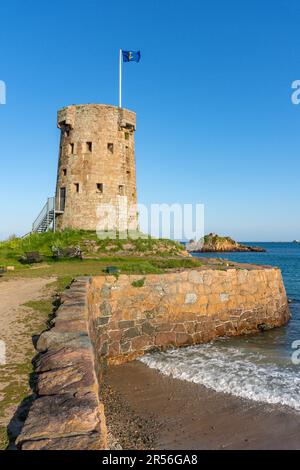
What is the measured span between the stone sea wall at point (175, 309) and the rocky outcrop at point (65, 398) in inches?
142

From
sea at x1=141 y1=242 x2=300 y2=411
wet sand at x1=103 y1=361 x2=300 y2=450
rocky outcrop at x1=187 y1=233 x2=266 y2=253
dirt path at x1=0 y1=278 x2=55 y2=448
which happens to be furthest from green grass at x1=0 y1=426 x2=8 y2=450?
rocky outcrop at x1=187 y1=233 x2=266 y2=253

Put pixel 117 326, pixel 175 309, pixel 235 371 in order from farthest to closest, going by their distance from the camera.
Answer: pixel 175 309, pixel 117 326, pixel 235 371

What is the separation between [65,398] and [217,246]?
117393 millimetres

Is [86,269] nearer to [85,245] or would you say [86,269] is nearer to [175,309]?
[175,309]

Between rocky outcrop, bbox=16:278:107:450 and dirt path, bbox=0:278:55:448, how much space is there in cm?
22

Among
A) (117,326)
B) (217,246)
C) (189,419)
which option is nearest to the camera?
(189,419)

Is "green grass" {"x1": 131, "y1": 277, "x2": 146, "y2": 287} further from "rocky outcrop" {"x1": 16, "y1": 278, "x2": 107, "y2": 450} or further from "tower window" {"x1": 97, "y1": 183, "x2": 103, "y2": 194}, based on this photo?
"tower window" {"x1": 97, "y1": 183, "x2": 103, "y2": 194}

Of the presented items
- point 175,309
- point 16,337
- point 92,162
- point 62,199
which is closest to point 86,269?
point 175,309

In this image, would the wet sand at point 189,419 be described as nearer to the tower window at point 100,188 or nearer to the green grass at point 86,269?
the green grass at point 86,269

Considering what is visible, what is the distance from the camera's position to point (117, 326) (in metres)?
10.2

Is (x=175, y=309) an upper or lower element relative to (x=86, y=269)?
lower
